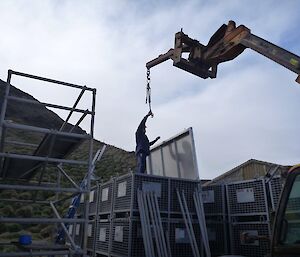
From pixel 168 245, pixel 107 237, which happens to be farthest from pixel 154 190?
pixel 107 237

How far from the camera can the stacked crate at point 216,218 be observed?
23.7 ft

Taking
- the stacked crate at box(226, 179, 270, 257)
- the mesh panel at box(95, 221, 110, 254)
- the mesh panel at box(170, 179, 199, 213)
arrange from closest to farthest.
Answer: the stacked crate at box(226, 179, 270, 257) → the mesh panel at box(170, 179, 199, 213) → the mesh panel at box(95, 221, 110, 254)

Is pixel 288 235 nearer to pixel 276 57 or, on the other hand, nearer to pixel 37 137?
pixel 276 57

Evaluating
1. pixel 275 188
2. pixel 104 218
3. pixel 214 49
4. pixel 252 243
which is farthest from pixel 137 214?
pixel 214 49

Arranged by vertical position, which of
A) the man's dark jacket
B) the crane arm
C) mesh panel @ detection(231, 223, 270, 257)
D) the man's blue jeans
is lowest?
mesh panel @ detection(231, 223, 270, 257)

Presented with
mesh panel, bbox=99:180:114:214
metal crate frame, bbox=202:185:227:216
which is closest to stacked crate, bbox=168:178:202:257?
metal crate frame, bbox=202:185:227:216

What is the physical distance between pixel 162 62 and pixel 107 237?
15.1ft

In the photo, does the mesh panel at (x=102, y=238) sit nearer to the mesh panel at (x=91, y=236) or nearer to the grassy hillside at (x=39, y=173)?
the mesh panel at (x=91, y=236)

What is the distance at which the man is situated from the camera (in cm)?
840

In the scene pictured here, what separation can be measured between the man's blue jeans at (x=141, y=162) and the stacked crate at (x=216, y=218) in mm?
1626

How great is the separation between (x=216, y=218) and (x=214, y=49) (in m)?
3.92

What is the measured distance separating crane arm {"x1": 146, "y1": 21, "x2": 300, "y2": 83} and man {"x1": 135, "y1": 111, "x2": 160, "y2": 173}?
1817 mm

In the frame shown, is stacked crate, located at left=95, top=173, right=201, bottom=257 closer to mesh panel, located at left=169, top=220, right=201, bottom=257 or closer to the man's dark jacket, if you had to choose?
mesh panel, located at left=169, top=220, right=201, bottom=257

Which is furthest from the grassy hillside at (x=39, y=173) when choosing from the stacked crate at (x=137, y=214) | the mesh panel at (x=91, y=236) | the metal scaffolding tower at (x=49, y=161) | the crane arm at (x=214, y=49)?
the crane arm at (x=214, y=49)
